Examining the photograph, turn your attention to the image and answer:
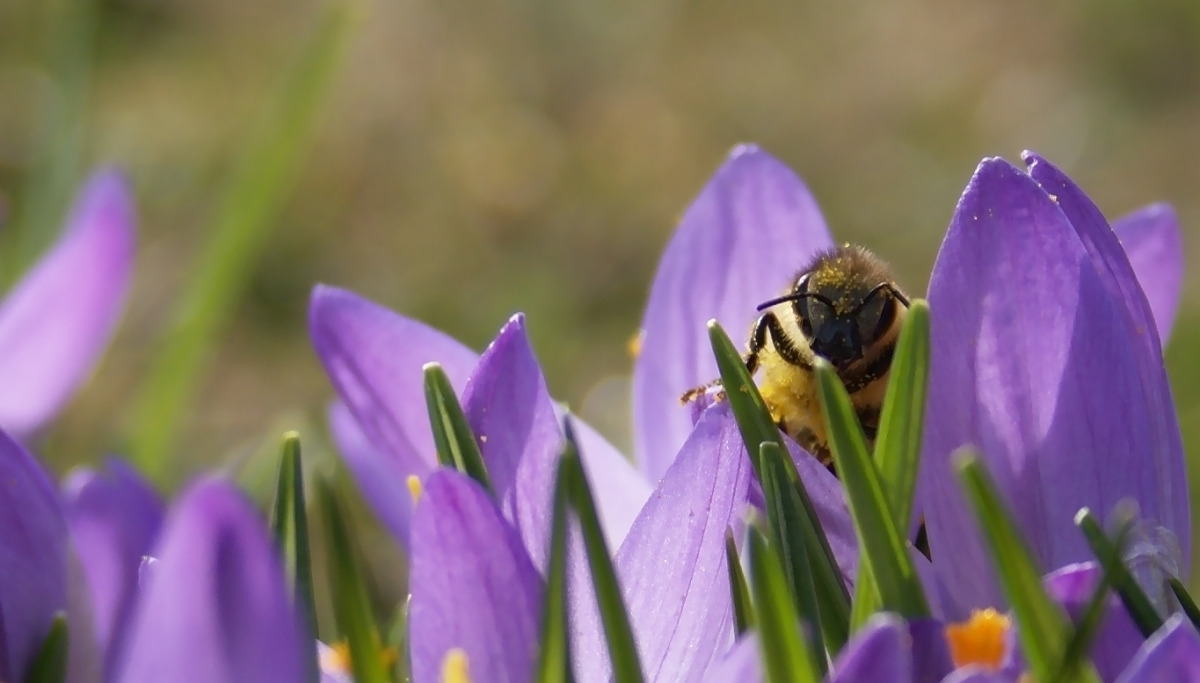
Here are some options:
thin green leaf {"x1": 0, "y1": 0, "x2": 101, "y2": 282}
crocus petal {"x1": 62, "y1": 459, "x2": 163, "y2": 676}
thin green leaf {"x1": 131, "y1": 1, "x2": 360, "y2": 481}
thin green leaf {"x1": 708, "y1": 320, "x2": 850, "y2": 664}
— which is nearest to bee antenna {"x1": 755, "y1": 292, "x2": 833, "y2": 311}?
thin green leaf {"x1": 708, "y1": 320, "x2": 850, "y2": 664}

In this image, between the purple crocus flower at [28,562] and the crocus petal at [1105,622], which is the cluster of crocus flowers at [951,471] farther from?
the purple crocus flower at [28,562]

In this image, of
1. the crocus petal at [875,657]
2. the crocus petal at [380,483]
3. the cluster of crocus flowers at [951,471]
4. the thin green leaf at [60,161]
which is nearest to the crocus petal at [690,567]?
the cluster of crocus flowers at [951,471]

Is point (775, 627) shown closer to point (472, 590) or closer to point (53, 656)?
point (472, 590)

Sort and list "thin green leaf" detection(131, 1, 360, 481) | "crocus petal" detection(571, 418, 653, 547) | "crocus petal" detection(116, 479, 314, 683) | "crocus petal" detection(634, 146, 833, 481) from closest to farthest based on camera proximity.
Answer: "crocus petal" detection(116, 479, 314, 683)
"crocus petal" detection(571, 418, 653, 547)
"crocus petal" detection(634, 146, 833, 481)
"thin green leaf" detection(131, 1, 360, 481)

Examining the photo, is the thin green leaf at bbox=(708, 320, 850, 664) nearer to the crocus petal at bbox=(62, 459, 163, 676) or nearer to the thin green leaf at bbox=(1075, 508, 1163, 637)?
the thin green leaf at bbox=(1075, 508, 1163, 637)

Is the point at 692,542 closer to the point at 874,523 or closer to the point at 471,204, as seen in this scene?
the point at 874,523

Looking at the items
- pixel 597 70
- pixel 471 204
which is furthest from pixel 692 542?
pixel 597 70

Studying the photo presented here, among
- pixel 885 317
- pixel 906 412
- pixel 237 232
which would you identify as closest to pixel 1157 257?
pixel 885 317

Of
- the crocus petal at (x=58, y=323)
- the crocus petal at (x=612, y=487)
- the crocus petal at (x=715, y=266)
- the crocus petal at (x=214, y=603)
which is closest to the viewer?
the crocus petal at (x=214, y=603)
